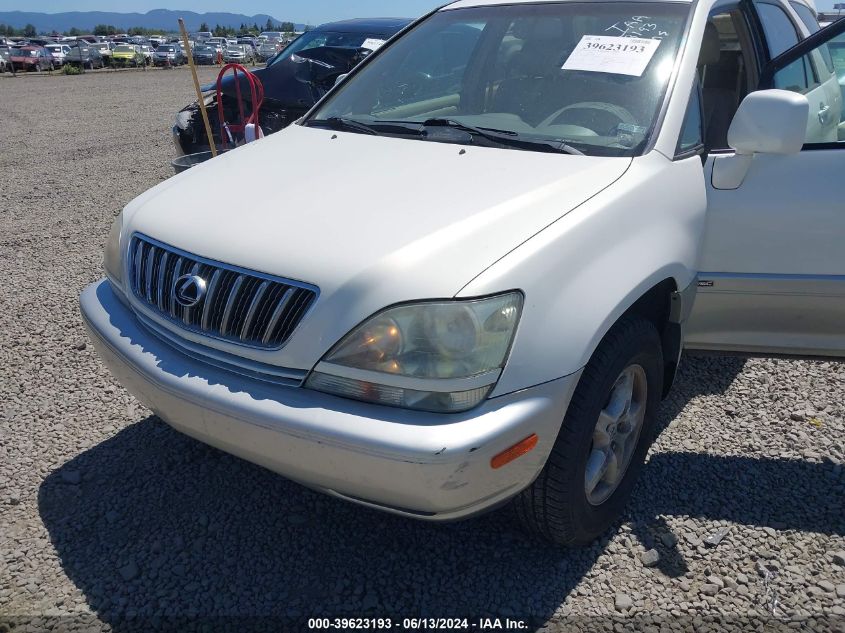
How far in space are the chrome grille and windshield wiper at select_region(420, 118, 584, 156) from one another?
1090 millimetres

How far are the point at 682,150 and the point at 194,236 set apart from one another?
1.73m

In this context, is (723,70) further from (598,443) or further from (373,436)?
(373,436)

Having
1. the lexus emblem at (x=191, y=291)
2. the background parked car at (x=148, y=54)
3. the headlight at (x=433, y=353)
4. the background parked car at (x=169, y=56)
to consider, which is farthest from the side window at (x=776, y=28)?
the background parked car at (x=169, y=56)

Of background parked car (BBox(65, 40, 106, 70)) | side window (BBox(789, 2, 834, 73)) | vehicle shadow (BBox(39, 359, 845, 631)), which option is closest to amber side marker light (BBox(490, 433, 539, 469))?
vehicle shadow (BBox(39, 359, 845, 631))

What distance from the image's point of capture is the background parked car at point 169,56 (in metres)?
39.2

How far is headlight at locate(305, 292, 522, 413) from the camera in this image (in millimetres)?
1938

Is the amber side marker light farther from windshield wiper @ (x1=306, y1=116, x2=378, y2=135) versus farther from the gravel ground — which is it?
windshield wiper @ (x1=306, y1=116, x2=378, y2=135)

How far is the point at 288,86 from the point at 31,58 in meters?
32.4

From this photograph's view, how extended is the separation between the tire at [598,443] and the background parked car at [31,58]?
37.1m

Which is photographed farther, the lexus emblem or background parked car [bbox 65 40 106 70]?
background parked car [bbox 65 40 106 70]

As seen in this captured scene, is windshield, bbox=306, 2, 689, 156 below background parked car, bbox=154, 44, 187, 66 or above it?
above

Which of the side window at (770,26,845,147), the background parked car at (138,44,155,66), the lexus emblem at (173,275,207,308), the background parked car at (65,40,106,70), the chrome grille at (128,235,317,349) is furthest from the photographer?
the background parked car at (138,44,155,66)

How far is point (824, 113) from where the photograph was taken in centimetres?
316

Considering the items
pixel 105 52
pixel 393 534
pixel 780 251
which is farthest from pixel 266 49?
pixel 393 534
